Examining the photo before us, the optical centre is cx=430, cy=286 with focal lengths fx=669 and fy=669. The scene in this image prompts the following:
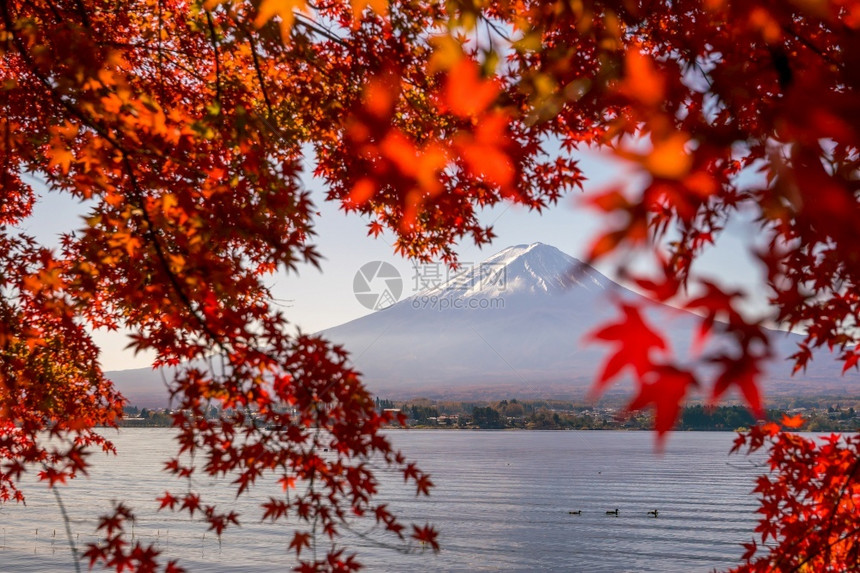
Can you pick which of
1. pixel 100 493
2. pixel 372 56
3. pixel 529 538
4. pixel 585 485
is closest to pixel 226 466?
pixel 372 56

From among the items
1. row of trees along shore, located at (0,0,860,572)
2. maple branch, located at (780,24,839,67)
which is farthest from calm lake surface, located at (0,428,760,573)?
maple branch, located at (780,24,839,67)

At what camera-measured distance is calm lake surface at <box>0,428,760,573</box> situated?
119 ft

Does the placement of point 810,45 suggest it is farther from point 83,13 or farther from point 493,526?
point 493,526

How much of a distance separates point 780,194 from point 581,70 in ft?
14.3

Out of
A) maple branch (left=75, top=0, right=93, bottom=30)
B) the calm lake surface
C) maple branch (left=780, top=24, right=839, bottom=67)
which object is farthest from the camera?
the calm lake surface

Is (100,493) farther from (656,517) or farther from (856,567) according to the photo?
(856,567)

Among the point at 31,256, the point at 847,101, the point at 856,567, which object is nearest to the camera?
the point at 847,101

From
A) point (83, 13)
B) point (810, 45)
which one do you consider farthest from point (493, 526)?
point (810, 45)

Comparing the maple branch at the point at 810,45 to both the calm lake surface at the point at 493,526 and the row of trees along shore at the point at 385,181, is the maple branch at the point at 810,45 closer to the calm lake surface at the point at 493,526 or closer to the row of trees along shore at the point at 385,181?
the row of trees along shore at the point at 385,181

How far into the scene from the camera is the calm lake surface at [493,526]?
36188mm

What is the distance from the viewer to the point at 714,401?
165 cm

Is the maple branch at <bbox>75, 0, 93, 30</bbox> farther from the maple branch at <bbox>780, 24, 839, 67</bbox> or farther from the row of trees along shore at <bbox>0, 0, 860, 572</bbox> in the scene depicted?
the maple branch at <bbox>780, 24, 839, 67</bbox>

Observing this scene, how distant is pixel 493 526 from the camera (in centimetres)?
4797

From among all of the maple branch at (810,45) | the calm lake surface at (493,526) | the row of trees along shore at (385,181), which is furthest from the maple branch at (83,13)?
the calm lake surface at (493,526)
